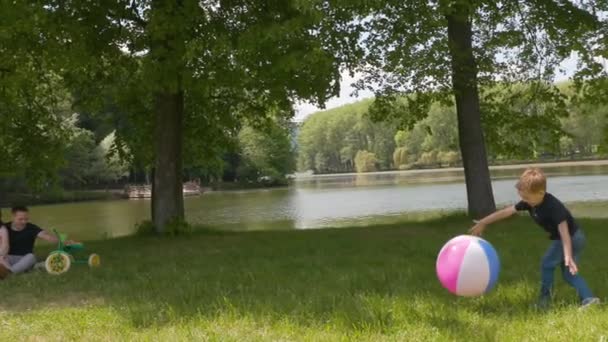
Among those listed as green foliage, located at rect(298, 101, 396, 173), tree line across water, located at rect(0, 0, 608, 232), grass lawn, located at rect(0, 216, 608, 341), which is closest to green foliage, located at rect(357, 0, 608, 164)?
tree line across water, located at rect(0, 0, 608, 232)

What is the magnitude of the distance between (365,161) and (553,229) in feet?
504

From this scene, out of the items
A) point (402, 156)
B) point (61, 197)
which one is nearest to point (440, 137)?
point (402, 156)

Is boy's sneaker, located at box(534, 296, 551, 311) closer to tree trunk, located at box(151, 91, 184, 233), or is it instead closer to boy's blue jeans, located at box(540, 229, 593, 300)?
boy's blue jeans, located at box(540, 229, 593, 300)

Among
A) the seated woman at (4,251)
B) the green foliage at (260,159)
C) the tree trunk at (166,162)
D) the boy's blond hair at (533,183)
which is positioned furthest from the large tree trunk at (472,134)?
the green foliage at (260,159)

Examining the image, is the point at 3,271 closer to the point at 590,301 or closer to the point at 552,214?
the point at 552,214

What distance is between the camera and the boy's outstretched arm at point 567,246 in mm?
6086

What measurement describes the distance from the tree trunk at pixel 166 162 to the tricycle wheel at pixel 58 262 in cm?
600

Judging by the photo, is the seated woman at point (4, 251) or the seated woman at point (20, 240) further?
the seated woman at point (20, 240)

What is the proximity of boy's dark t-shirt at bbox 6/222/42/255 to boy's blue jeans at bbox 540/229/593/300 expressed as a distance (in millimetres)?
8370

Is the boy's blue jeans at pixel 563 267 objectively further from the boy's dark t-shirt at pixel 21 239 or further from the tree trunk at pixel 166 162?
the tree trunk at pixel 166 162

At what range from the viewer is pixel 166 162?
1661 centimetres

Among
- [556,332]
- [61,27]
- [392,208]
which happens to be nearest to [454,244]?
[556,332]

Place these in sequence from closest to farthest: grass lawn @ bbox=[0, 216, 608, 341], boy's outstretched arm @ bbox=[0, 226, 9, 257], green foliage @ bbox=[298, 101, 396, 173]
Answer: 1. grass lawn @ bbox=[0, 216, 608, 341]
2. boy's outstretched arm @ bbox=[0, 226, 9, 257]
3. green foliage @ bbox=[298, 101, 396, 173]

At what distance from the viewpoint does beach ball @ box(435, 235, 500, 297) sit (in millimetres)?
6312
